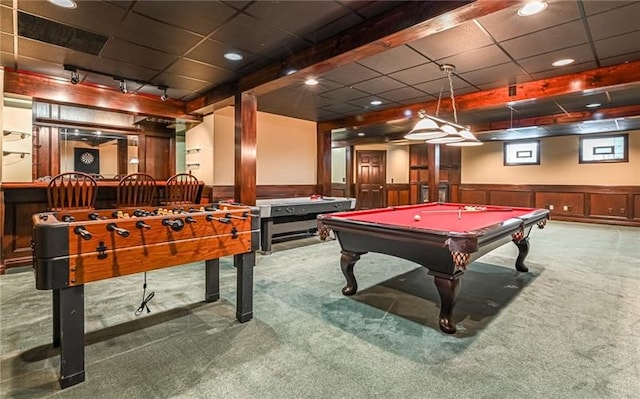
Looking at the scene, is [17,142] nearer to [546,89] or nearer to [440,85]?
[440,85]

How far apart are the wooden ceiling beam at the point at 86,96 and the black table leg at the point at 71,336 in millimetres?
3938

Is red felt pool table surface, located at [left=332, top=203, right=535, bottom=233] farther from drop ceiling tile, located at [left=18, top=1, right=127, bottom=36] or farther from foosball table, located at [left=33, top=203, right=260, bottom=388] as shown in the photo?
drop ceiling tile, located at [left=18, top=1, right=127, bottom=36]

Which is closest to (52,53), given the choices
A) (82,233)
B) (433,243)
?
(82,233)

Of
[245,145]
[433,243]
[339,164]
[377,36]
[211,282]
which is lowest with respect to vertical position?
[211,282]

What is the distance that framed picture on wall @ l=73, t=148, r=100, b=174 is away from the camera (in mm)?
6512

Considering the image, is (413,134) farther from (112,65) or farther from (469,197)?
(469,197)

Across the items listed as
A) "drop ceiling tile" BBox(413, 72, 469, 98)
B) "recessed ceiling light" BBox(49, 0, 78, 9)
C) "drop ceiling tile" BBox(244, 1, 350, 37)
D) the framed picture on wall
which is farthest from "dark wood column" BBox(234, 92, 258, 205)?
the framed picture on wall

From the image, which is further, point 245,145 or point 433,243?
point 245,145

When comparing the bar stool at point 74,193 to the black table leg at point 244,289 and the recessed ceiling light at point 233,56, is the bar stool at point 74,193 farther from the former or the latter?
the black table leg at point 244,289

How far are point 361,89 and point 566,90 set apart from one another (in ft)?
8.77

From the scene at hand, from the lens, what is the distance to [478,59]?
144 inches

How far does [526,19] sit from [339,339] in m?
3.04

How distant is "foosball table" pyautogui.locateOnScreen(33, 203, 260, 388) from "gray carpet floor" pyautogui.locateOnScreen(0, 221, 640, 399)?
0.24 meters

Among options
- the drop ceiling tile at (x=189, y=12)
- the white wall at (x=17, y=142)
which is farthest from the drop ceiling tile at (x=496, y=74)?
the white wall at (x=17, y=142)
